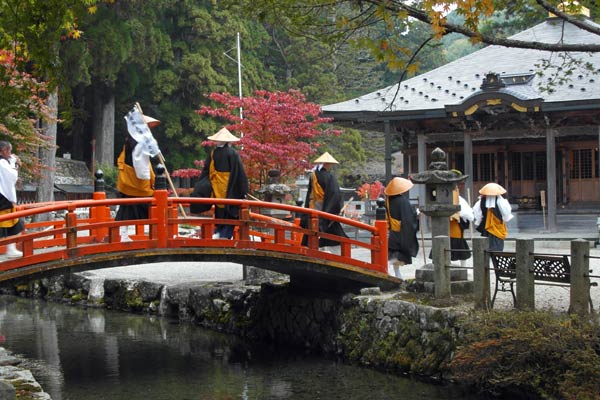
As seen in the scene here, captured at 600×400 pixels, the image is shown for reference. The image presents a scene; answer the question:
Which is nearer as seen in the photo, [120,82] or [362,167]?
[120,82]

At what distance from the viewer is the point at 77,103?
33.3 m

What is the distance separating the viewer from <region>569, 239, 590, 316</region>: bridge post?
30.5 feet

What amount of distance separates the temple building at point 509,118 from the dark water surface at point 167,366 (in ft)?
23.9

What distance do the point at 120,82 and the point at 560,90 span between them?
17.8 meters

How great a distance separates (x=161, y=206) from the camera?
10.5 metres

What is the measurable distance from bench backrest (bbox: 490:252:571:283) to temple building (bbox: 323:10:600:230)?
8295 millimetres

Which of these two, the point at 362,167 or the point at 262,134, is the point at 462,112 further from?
the point at 362,167

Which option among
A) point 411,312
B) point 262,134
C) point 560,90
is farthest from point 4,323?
point 560,90

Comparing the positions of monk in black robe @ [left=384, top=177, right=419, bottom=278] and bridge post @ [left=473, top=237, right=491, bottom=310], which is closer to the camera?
bridge post @ [left=473, top=237, right=491, bottom=310]

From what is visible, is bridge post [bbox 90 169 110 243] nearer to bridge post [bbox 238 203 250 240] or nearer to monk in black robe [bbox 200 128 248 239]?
monk in black robe [bbox 200 128 248 239]

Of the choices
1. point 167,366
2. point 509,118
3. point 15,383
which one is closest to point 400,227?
point 167,366

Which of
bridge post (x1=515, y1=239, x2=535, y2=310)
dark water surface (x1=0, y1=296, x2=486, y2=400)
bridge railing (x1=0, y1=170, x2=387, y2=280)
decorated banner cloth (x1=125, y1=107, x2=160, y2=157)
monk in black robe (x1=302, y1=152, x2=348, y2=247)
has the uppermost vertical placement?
decorated banner cloth (x1=125, y1=107, x2=160, y2=157)

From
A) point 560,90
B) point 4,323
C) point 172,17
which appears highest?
point 172,17

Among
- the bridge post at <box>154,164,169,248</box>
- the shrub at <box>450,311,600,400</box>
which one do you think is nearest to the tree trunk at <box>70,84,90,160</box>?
the bridge post at <box>154,164,169,248</box>
